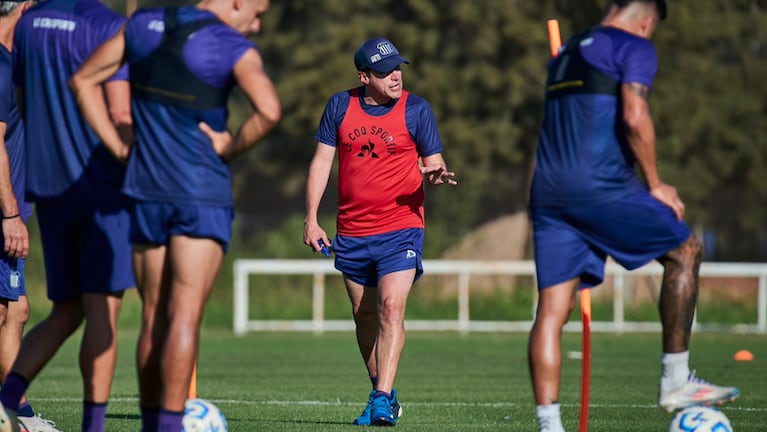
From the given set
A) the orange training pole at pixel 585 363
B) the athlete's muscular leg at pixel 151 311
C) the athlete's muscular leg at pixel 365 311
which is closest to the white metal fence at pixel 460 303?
the athlete's muscular leg at pixel 365 311

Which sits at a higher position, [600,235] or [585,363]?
[600,235]

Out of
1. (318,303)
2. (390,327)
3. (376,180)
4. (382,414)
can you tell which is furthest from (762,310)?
(382,414)

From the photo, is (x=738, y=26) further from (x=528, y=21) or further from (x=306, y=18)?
(x=306, y=18)

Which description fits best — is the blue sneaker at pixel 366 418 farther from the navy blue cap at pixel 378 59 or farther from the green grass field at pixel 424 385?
the navy blue cap at pixel 378 59

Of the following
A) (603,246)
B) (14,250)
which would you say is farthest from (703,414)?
(14,250)

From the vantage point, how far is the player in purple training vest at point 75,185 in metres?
6.81

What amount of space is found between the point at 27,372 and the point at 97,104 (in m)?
1.63

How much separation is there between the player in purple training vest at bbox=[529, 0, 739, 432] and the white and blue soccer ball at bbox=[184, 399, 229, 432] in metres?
1.62

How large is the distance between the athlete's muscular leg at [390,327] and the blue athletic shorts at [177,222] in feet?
9.82

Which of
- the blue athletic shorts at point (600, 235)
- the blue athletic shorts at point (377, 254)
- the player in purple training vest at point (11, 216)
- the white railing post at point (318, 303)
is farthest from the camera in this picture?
the white railing post at point (318, 303)

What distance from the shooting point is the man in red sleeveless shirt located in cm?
944

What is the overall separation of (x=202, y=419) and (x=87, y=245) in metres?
1.06

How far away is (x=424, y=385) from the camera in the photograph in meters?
12.6

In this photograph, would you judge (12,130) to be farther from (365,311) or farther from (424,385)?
(424,385)
